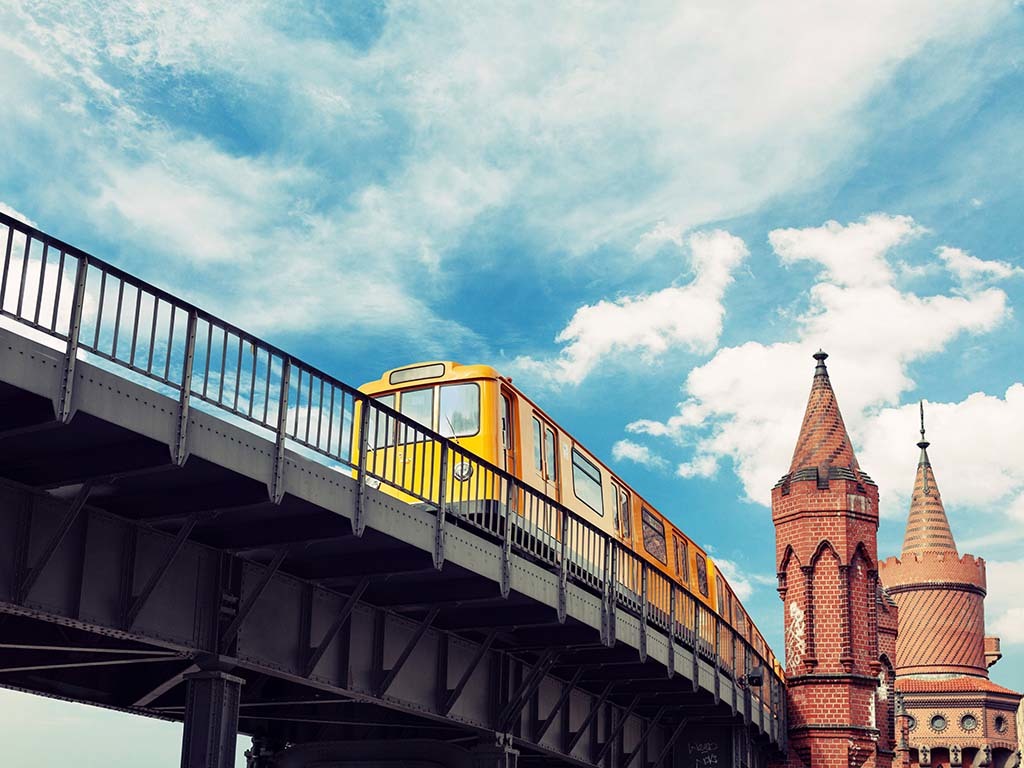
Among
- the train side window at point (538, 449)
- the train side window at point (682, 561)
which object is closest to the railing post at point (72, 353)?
the train side window at point (538, 449)

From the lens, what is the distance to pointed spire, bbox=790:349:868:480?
35969mm

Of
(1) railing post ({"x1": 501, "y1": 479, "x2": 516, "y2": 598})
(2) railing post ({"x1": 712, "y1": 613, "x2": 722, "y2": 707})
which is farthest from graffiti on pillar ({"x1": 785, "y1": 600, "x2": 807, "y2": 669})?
(1) railing post ({"x1": 501, "y1": 479, "x2": 516, "y2": 598})

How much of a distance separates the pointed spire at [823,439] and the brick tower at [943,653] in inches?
1924

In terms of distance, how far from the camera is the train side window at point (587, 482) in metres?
23.6

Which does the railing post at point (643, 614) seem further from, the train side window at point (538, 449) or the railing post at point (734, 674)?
the railing post at point (734, 674)

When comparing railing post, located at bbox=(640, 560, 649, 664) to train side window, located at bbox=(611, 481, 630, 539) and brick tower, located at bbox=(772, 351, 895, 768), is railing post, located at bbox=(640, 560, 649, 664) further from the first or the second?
brick tower, located at bbox=(772, 351, 895, 768)

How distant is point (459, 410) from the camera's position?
69.6ft

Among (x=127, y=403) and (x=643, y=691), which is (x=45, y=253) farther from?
(x=643, y=691)

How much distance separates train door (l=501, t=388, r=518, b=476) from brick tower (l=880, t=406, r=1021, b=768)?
66.1 meters

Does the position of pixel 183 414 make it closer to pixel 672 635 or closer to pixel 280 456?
pixel 280 456

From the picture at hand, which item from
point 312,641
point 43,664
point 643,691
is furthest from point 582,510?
point 43,664

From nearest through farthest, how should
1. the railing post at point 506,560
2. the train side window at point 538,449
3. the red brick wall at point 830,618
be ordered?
1. the railing post at point 506,560
2. the train side window at point 538,449
3. the red brick wall at point 830,618

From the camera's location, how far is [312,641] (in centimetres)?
1557

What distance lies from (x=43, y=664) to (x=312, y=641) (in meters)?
3.03
